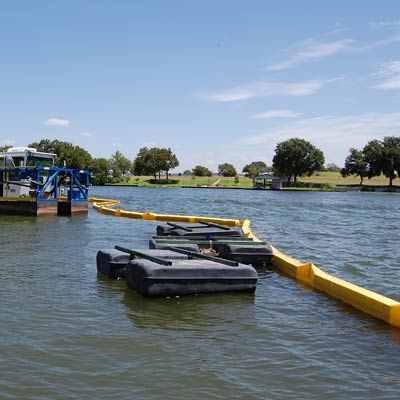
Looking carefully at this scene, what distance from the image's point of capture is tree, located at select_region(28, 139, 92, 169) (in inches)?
4872

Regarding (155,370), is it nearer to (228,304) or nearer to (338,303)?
(228,304)

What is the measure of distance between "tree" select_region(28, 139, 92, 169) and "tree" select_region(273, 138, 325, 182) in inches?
1959

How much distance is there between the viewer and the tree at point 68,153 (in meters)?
124

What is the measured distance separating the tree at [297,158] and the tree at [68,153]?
163 ft

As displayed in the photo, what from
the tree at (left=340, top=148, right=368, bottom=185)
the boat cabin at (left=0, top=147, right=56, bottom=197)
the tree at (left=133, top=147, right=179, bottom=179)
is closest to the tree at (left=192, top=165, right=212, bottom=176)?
the tree at (left=133, top=147, right=179, bottom=179)

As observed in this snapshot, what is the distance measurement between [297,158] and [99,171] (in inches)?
2088

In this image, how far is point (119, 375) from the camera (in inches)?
232

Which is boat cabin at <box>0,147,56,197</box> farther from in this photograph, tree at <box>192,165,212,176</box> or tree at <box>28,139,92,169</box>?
tree at <box>192,165,212,176</box>

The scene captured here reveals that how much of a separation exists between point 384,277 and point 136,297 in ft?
23.1

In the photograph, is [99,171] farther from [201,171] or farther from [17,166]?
[17,166]

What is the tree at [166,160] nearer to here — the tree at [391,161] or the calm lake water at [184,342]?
the tree at [391,161]

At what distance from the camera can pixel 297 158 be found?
132 m

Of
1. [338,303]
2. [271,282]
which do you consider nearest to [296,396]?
[338,303]

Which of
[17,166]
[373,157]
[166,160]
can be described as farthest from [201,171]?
[17,166]
